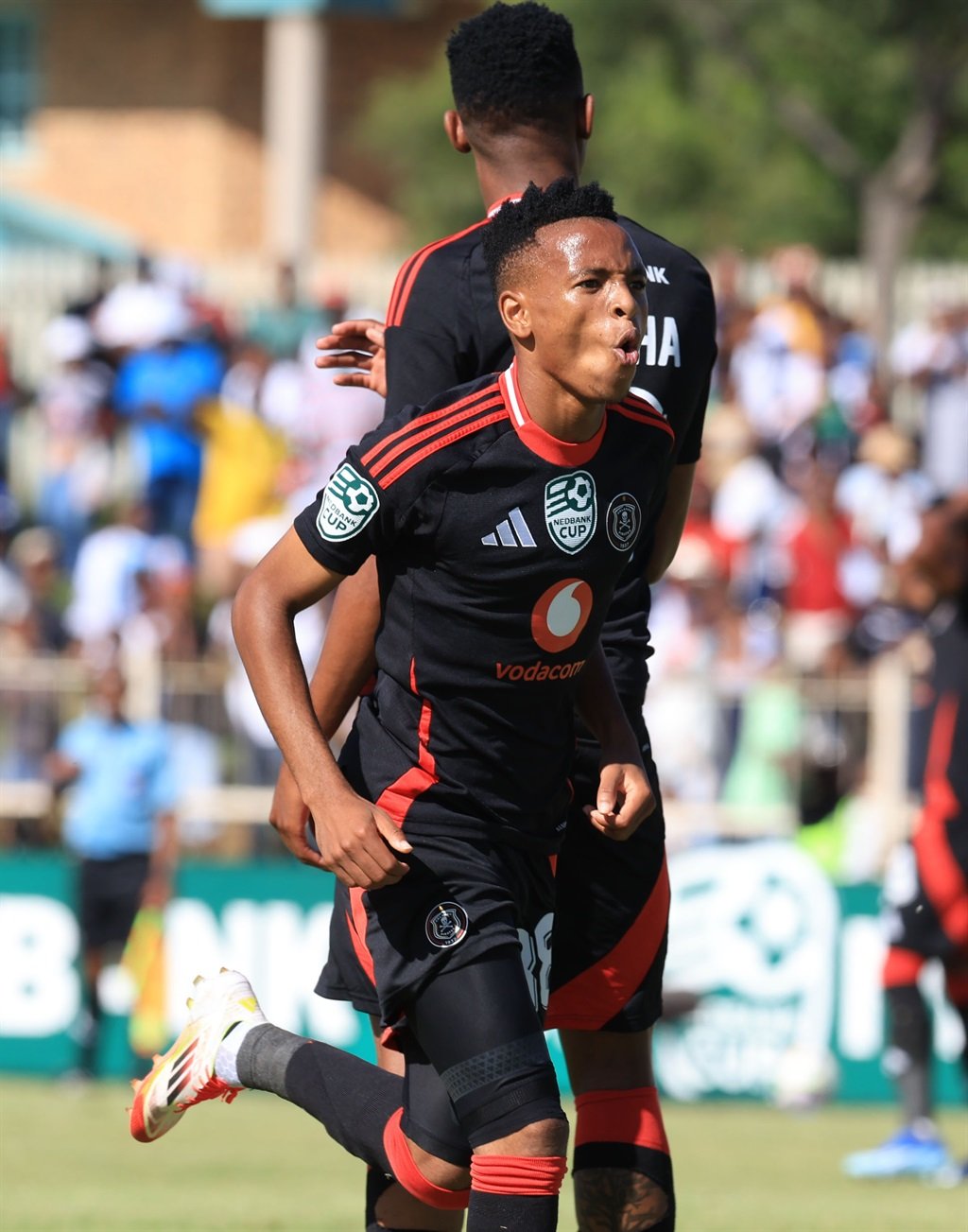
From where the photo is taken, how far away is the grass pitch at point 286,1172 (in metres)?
7.44

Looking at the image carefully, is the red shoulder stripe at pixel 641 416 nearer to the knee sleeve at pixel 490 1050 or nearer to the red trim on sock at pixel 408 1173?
the knee sleeve at pixel 490 1050

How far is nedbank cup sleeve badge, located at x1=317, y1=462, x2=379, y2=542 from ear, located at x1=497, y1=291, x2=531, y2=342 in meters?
0.41

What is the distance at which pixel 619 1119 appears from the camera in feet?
16.0

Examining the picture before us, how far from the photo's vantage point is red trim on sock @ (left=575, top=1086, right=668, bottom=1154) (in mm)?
4855

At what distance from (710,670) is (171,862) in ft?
9.86

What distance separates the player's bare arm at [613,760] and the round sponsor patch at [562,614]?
187 mm

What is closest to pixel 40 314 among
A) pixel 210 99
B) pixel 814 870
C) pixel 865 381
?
pixel 865 381

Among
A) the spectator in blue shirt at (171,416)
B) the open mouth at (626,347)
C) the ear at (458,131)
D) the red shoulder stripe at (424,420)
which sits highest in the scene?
the spectator in blue shirt at (171,416)

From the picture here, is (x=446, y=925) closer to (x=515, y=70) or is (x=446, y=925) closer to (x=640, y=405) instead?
(x=640, y=405)

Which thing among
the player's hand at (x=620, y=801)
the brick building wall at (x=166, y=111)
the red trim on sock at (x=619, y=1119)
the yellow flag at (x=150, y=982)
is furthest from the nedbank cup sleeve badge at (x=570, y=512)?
the brick building wall at (x=166, y=111)

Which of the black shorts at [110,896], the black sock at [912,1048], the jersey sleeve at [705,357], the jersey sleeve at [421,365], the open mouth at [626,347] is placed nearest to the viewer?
the open mouth at [626,347]

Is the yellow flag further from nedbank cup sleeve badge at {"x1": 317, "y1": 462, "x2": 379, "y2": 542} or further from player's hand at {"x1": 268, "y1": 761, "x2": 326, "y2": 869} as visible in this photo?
nedbank cup sleeve badge at {"x1": 317, "y1": 462, "x2": 379, "y2": 542}

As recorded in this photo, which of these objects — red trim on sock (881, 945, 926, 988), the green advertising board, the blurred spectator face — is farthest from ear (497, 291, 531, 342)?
the blurred spectator face

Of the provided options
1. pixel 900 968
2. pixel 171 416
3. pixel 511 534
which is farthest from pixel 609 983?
pixel 171 416
